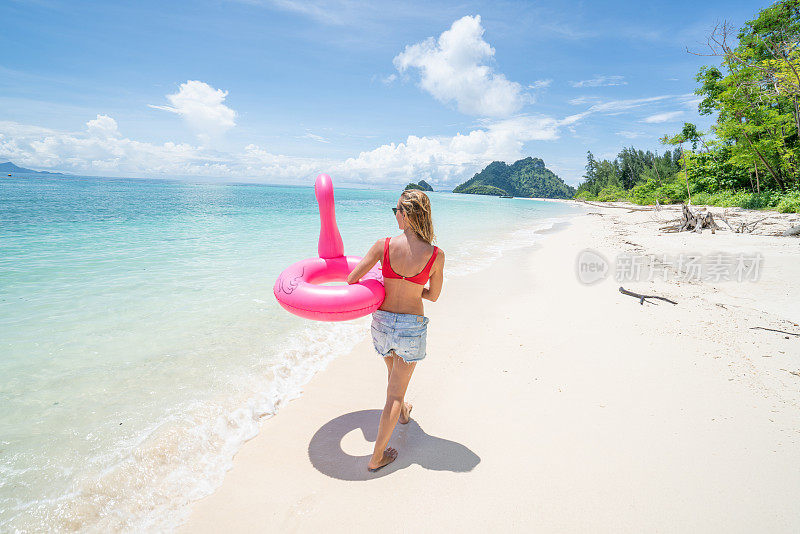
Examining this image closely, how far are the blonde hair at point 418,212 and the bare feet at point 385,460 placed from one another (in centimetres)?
155

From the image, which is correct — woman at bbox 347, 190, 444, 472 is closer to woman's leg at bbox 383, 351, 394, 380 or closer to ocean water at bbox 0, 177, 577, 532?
woman's leg at bbox 383, 351, 394, 380

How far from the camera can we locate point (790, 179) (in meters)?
19.3

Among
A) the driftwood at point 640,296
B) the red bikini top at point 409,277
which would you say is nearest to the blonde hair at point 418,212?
the red bikini top at point 409,277

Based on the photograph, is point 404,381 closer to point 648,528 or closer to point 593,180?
point 648,528

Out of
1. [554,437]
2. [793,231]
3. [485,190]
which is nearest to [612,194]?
[793,231]

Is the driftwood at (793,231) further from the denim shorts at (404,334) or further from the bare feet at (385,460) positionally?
the bare feet at (385,460)

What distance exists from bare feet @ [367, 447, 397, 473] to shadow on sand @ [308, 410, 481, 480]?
0.09 feet

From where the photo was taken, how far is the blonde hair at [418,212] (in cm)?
207

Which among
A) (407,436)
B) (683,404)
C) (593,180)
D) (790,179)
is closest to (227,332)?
(407,436)

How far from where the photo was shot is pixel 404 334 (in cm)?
225

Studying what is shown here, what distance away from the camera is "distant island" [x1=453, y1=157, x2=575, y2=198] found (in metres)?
158

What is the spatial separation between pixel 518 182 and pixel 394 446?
606ft

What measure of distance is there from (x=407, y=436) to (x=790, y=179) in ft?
93.6

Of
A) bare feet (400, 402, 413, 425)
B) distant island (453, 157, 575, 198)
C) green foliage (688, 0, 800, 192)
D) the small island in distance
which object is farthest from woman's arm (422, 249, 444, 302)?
distant island (453, 157, 575, 198)
